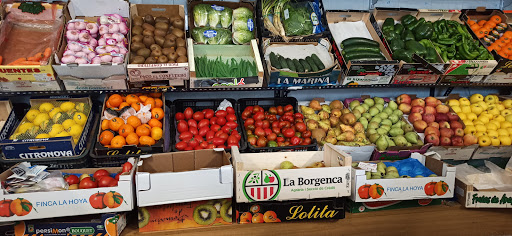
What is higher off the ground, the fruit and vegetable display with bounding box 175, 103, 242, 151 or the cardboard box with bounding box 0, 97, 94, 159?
the cardboard box with bounding box 0, 97, 94, 159

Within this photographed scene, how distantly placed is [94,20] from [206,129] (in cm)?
145

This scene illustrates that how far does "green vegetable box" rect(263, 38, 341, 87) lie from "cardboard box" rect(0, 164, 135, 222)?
4.85 ft

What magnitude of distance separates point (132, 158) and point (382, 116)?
2384 millimetres

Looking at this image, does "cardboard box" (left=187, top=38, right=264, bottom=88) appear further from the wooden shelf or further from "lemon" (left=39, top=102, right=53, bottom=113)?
"lemon" (left=39, top=102, right=53, bottom=113)

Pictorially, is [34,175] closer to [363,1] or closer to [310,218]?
[310,218]

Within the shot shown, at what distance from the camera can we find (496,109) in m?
3.82

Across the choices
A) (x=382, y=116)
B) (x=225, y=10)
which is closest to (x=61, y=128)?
(x=225, y=10)

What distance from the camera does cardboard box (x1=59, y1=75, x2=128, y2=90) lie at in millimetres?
2818

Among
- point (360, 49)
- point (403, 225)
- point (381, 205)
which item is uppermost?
point (360, 49)

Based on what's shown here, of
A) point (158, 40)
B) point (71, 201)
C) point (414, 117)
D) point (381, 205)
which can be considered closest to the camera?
point (71, 201)

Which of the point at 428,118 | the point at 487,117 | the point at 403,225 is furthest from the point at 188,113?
the point at 487,117

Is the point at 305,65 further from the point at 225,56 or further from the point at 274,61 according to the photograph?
the point at 225,56

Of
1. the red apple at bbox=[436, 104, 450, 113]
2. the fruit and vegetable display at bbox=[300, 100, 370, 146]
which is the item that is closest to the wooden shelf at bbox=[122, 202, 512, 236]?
the fruit and vegetable display at bbox=[300, 100, 370, 146]

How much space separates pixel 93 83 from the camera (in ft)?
9.36
